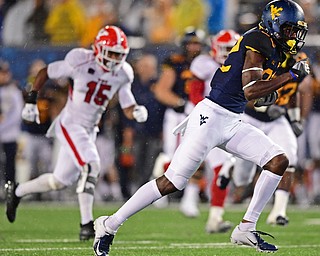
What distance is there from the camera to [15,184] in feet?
26.9

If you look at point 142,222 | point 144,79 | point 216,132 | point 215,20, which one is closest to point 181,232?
point 142,222

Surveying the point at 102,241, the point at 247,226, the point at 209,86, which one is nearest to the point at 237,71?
the point at 247,226

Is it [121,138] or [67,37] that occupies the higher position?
[67,37]

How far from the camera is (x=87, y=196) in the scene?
7609 millimetres

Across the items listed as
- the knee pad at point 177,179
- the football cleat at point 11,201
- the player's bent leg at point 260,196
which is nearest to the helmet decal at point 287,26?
the player's bent leg at point 260,196

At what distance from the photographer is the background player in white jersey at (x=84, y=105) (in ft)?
25.3

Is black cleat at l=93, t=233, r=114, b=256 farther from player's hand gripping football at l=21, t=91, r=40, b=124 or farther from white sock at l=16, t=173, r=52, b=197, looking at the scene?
white sock at l=16, t=173, r=52, b=197

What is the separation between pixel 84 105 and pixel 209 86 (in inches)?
65.1

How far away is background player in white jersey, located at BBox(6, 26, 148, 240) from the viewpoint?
7719mm

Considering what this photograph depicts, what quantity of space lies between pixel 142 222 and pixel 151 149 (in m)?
2.65

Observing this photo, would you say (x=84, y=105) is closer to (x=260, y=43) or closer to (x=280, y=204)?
(x=280, y=204)

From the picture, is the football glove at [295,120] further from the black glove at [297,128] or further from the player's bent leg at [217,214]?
the player's bent leg at [217,214]

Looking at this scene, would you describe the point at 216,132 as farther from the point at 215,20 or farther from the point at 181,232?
the point at 215,20

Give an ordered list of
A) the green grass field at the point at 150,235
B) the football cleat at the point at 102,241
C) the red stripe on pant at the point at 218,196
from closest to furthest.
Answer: the football cleat at the point at 102,241
the green grass field at the point at 150,235
the red stripe on pant at the point at 218,196
